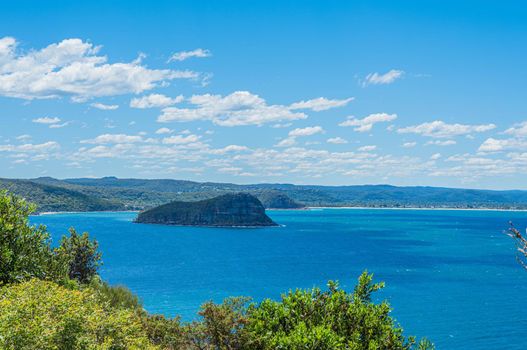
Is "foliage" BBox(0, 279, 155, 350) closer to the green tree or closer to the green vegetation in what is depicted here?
the green vegetation

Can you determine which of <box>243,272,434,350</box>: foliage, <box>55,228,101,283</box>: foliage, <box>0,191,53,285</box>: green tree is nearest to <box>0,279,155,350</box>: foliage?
<box>243,272,434,350</box>: foliage

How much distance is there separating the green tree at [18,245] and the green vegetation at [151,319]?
8 centimetres

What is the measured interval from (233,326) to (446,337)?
7379cm

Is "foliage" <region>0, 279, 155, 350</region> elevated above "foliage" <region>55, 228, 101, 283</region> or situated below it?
above

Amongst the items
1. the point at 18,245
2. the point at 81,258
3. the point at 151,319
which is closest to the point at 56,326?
the point at 151,319

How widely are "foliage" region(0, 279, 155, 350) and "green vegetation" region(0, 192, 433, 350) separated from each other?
0.04 m

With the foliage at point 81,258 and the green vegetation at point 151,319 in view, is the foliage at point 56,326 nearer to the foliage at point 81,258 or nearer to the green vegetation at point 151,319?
the green vegetation at point 151,319

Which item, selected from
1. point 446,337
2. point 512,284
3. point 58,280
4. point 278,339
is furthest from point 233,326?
point 512,284

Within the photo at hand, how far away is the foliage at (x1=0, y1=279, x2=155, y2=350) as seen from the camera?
21.5 meters

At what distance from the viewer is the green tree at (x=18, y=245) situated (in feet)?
135

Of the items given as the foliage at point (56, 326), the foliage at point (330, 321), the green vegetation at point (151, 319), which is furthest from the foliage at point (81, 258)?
the foliage at point (56, 326)

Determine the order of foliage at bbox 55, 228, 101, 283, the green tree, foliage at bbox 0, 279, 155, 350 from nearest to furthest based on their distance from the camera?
foliage at bbox 0, 279, 155, 350 < the green tree < foliage at bbox 55, 228, 101, 283

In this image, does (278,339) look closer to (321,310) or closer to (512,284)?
(321,310)

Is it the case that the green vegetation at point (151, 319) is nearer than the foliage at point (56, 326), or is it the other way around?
the foliage at point (56, 326)
